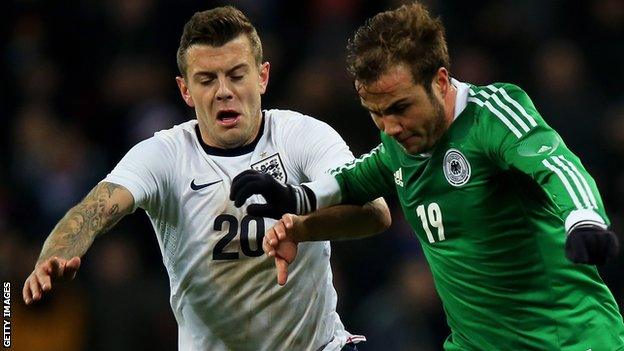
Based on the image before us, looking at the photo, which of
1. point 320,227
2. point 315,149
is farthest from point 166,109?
point 320,227

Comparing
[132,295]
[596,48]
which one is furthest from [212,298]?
[596,48]

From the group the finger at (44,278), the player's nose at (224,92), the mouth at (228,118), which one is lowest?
the finger at (44,278)

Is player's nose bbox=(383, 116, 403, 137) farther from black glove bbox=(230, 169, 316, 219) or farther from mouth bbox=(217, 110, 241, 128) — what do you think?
mouth bbox=(217, 110, 241, 128)

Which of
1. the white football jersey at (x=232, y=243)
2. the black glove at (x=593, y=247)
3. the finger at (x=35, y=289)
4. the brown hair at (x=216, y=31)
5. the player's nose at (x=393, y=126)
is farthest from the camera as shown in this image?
the brown hair at (x=216, y=31)

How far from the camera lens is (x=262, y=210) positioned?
15.6 feet

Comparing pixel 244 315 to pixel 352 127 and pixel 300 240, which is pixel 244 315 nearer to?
pixel 300 240

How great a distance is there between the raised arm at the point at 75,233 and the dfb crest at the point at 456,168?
1.41m

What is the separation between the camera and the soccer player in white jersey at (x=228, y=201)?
209 inches

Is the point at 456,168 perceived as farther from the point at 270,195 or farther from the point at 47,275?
the point at 47,275

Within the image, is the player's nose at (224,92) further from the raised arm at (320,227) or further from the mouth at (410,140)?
the mouth at (410,140)

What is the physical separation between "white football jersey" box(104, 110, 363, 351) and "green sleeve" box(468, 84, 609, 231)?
107 centimetres

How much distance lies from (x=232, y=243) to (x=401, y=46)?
1.37 metres

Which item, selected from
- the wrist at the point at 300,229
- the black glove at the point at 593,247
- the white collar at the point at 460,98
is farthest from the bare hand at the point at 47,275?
the black glove at the point at 593,247

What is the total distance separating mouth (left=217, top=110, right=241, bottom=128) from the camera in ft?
17.6
